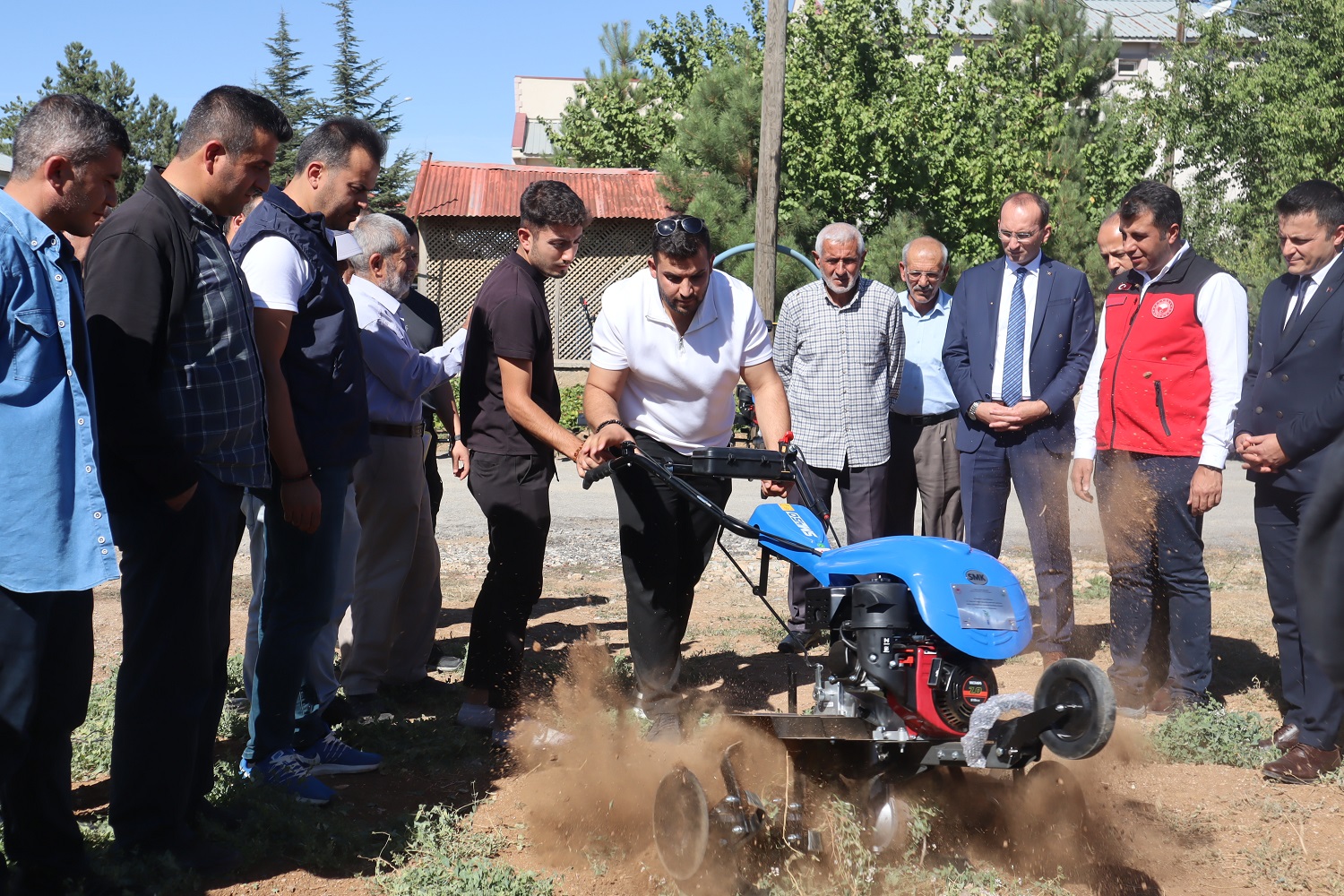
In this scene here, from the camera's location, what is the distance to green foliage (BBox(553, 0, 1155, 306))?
20.9m

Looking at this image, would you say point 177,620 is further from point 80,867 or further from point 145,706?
point 80,867

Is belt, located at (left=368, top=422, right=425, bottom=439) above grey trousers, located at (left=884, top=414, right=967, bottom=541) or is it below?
above

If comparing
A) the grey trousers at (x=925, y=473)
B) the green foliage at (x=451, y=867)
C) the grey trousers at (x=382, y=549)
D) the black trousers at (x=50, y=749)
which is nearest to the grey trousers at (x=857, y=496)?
the grey trousers at (x=925, y=473)

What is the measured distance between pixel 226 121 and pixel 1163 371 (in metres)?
4.31

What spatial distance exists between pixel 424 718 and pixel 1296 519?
4.05 m

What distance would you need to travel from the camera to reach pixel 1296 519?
501cm

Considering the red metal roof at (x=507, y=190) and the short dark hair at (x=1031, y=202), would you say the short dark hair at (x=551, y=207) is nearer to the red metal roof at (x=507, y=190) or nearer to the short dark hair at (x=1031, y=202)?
the short dark hair at (x=1031, y=202)

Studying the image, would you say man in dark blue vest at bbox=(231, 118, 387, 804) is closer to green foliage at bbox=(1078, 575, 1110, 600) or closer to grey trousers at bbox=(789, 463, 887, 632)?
grey trousers at bbox=(789, 463, 887, 632)

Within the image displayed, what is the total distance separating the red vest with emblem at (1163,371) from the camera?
5.43 m

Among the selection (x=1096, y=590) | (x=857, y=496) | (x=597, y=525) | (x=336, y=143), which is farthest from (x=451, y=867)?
(x=597, y=525)

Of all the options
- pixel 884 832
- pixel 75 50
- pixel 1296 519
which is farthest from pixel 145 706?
pixel 75 50

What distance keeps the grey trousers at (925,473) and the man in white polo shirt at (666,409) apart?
7.99 feet

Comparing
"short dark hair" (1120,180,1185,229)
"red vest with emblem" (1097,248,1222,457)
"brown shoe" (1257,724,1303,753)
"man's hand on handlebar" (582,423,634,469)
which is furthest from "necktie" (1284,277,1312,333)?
"man's hand on handlebar" (582,423,634,469)

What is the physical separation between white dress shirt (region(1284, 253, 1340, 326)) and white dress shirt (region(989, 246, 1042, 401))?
1.40m
